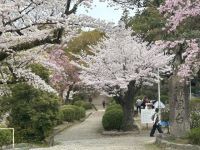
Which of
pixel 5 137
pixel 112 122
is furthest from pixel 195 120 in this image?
pixel 5 137

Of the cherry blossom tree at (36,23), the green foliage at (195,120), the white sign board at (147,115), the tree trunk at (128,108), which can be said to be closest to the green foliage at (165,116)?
the white sign board at (147,115)

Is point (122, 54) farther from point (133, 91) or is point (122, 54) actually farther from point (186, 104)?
point (186, 104)

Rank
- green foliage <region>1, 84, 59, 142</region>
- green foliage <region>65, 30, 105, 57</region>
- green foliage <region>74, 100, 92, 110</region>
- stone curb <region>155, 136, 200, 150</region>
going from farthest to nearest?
green foliage <region>74, 100, 92, 110</region> → green foliage <region>65, 30, 105, 57</region> → green foliage <region>1, 84, 59, 142</region> → stone curb <region>155, 136, 200, 150</region>

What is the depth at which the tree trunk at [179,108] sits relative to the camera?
20688mm

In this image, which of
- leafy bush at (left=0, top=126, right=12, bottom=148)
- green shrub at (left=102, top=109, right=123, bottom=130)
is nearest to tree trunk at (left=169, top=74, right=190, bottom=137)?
leafy bush at (left=0, top=126, right=12, bottom=148)

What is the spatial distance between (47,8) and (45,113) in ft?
36.5

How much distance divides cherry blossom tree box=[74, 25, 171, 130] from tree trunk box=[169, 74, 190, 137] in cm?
796

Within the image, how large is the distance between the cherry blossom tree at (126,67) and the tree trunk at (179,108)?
26.1 ft

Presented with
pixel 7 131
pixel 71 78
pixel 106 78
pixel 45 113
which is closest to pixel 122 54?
pixel 106 78

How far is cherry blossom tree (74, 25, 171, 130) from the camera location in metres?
29.6

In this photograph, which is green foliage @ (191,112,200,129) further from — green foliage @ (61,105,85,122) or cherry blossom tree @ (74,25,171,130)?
green foliage @ (61,105,85,122)

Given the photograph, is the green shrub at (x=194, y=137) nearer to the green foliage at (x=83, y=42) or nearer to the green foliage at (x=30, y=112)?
the green foliage at (x=30, y=112)

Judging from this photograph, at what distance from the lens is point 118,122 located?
30.5 m

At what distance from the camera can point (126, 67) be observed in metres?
29.8
